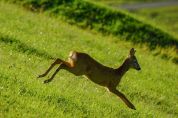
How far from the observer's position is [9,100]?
46.9 ft

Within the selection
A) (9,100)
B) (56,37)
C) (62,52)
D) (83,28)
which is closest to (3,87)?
(9,100)

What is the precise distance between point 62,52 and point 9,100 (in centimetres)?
1074

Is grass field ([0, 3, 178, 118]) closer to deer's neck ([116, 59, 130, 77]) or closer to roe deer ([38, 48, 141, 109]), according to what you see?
roe deer ([38, 48, 141, 109])

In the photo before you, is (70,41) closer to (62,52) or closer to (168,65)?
(62,52)

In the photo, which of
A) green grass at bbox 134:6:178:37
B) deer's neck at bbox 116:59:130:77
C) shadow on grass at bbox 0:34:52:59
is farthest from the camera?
green grass at bbox 134:6:178:37

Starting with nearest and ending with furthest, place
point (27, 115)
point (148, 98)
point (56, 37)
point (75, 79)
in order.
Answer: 1. point (27, 115)
2. point (75, 79)
3. point (148, 98)
4. point (56, 37)

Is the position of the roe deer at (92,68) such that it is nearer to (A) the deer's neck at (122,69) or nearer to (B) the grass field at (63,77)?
(A) the deer's neck at (122,69)

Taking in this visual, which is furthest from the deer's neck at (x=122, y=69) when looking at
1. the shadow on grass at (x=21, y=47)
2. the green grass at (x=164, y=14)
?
the green grass at (x=164, y=14)

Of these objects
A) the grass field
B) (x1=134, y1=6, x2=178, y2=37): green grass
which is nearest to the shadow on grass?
the grass field

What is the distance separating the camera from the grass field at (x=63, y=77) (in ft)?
50.4

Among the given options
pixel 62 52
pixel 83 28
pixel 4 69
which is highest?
pixel 4 69

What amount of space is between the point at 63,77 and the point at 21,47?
3.59 metres

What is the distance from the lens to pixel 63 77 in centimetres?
1988

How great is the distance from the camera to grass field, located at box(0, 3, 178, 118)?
1535cm
